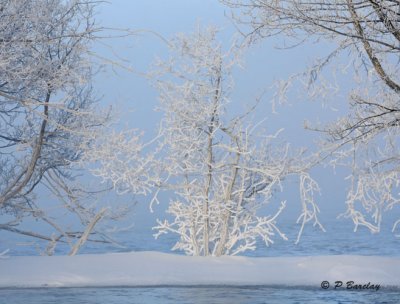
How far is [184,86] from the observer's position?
17.3m

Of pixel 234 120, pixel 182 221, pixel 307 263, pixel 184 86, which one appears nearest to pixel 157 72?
pixel 184 86

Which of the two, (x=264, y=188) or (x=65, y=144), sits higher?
(x=65, y=144)

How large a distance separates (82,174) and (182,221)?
9.19 ft

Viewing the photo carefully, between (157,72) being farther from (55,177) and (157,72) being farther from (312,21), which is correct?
(312,21)

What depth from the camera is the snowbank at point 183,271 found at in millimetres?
12586

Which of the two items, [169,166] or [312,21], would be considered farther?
[169,166]

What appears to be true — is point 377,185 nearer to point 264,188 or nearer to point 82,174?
point 264,188

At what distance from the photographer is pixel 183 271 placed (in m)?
13.1

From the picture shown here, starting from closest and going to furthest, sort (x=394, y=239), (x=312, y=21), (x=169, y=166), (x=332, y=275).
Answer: (x=312, y=21) < (x=332, y=275) < (x=169, y=166) < (x=394, y=239)

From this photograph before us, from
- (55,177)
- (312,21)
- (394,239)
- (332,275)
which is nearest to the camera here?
(312,21)

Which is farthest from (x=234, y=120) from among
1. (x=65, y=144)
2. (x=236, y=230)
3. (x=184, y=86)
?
(x=65, y=144)

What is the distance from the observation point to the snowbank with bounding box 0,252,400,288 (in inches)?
496

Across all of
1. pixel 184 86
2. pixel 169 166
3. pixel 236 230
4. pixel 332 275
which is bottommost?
pixel 332 275

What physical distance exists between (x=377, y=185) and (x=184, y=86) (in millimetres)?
5786
